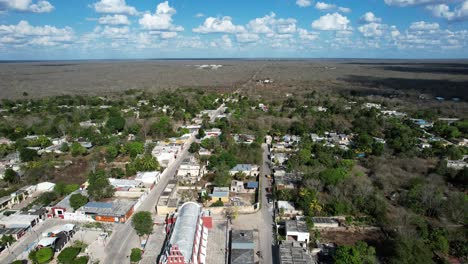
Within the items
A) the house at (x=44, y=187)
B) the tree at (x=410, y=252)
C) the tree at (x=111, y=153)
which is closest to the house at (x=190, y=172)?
the tree at (x=111, y=153)

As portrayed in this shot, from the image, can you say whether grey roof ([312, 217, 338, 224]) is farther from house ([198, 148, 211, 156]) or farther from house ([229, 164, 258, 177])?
house ([198, 148, 211, 156])

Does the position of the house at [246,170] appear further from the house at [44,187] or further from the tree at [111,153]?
the house at [44,187]

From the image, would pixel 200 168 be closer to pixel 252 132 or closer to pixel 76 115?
pixel 252 132

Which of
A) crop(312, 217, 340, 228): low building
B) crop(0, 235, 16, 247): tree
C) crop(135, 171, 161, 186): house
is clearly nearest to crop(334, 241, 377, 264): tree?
crop(312, 217, 340, 228): low building

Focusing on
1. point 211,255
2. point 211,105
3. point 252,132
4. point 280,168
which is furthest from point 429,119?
point 211,255

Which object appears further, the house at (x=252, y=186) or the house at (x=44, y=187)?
the house at (x=44, y=187)

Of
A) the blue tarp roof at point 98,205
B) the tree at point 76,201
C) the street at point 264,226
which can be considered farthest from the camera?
the blue tarp roof at point 98,205

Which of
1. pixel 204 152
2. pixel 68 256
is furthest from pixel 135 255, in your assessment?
pixel 204 152
